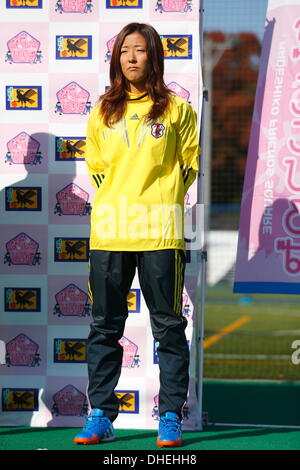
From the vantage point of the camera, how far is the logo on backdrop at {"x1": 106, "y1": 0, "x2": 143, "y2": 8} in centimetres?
462

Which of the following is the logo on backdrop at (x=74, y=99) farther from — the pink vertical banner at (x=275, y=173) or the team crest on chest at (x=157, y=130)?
the pink vertical banner at (x=275, y=173)

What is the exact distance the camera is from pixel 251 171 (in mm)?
4738

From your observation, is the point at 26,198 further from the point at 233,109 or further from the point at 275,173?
the point at 233,109

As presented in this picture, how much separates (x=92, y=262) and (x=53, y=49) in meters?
1.39

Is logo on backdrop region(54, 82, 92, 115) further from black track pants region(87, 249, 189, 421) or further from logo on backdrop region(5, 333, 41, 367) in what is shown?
logo on backdrop region(5, 333, 41, 367)

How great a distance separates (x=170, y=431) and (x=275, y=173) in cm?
162

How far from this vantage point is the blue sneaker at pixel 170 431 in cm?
390

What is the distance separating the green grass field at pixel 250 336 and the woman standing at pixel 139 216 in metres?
3.03

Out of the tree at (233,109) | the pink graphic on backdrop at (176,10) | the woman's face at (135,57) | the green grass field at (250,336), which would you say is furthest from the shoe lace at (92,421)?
the tree at (233,109)

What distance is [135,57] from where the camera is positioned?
3.98m
